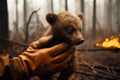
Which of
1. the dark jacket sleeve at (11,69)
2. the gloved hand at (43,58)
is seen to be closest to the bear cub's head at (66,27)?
the gloved hand at (43,58)

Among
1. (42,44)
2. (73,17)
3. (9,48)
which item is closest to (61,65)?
(42,44)

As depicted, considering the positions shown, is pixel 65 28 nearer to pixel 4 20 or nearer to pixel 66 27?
pixel 66 27

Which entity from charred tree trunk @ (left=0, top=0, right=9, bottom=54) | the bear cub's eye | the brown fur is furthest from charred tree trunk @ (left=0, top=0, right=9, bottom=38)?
A: the bear cub's eye

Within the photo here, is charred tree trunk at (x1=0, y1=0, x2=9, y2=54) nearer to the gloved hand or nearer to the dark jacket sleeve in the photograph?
the gloved hand

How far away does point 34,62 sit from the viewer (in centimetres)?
329

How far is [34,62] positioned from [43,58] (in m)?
0.15

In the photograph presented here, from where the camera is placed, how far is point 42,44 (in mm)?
3674

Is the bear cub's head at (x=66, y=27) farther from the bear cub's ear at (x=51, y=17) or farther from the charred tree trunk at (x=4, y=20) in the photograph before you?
the charred tree trunk at (x=4, y=20)

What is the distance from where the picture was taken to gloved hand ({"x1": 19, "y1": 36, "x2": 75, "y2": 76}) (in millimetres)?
Answer: 3279

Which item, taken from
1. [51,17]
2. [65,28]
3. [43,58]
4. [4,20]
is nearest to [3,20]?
[4,20]

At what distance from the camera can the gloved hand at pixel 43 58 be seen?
3279mm

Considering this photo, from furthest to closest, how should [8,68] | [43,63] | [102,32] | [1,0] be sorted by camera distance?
[102,32], [1,0], [43,63], [8,68]

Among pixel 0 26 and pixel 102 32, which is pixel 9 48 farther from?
pixel 102 32

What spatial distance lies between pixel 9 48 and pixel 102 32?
2057 centimetres
